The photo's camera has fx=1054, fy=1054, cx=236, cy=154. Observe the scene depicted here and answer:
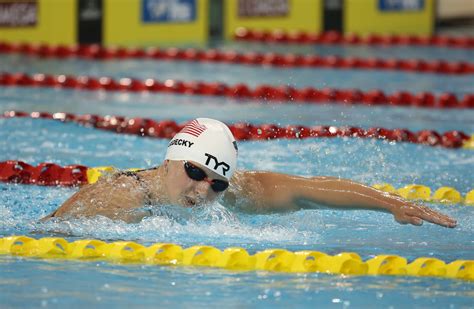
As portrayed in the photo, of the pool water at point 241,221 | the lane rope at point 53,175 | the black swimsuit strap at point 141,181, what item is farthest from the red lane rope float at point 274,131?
the black swimsuit strap at point 141,181

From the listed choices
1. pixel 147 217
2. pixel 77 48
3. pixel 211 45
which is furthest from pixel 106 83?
pixel 147 217

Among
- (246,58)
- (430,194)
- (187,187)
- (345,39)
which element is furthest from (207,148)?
(345,39)

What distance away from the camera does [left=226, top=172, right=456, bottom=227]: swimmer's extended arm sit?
12.9 feet

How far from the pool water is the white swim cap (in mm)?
252

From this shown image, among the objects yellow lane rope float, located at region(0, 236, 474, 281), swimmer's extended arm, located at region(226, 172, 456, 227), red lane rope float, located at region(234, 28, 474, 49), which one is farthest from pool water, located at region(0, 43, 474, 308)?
red lane rope float, located at region(234, 28, 474, 49)

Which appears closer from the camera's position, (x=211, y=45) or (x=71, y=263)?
(x=71, y=263)

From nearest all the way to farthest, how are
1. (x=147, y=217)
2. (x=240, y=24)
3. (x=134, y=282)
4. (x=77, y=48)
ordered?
(x=134, y=282) → (x=147, y=217) → (x=77, y=48) → (x=240, y=24)

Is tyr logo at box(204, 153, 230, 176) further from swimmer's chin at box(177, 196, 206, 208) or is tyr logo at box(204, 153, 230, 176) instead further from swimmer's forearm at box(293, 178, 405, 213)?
swimmer's forearm at box(293, 178, 405, 213)

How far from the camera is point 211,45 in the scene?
41.4 ft

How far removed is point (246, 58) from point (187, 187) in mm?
7425

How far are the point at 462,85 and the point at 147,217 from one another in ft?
21.4

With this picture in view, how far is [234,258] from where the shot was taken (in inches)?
158

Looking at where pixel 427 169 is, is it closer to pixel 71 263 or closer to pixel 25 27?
pixel 71 263

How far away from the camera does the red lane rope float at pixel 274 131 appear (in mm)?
6824
